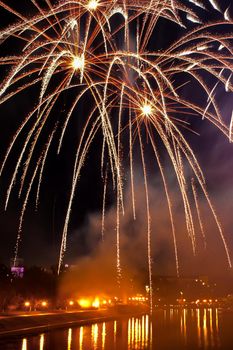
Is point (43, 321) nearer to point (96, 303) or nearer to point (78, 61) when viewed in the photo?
point (78, 61)

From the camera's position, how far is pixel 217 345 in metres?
40.3

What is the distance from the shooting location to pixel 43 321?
48.3 metres

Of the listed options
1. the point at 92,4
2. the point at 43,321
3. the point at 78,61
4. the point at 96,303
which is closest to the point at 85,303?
the point at 96,303

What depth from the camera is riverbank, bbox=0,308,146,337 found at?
130ft

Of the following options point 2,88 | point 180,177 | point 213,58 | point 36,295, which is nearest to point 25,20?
point 2,88

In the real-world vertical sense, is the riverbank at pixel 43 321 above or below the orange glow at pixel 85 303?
below

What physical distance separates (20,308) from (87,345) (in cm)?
3754

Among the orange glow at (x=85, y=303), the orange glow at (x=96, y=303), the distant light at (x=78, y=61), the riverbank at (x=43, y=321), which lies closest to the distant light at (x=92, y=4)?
the distant light at (x=78, y=61)

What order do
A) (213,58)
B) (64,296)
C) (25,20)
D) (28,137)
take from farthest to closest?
(64,296) → (28,137) → (213,58) → (25,20)

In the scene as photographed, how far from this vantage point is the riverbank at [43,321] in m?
39.5

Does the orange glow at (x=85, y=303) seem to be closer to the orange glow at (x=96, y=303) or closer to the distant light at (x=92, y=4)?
the orange glow at (x=96, y=303)

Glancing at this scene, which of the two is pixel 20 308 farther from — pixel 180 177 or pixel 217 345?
pixel 180 177

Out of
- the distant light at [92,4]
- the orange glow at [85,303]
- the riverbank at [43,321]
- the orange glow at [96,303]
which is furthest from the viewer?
the orange glow at [96,303]

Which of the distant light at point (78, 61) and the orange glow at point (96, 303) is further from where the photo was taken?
the orange glow at point (96, 303)
